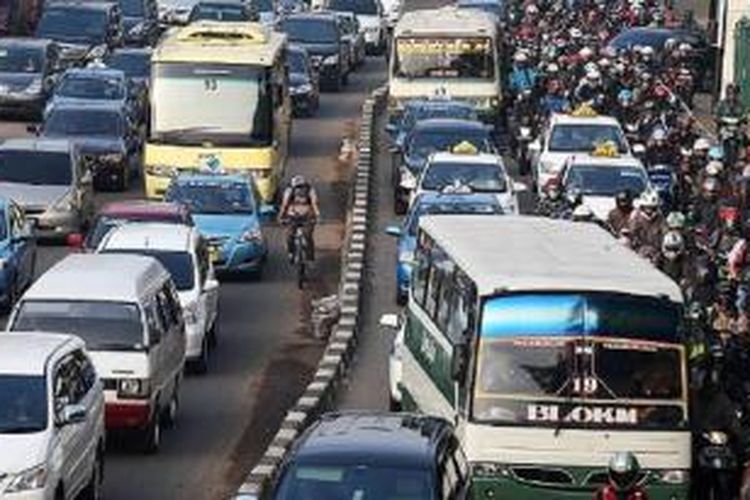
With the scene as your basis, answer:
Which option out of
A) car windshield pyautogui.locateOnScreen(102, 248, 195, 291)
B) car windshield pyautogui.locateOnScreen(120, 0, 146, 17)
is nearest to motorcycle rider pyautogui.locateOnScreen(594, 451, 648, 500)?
car windshield pyautogui.locateOnScreen(102, 248, 195, 291)

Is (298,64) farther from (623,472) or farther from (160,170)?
(623,472)

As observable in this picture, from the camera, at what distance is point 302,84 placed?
60625mm

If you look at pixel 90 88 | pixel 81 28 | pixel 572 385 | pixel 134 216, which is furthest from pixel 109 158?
pixel 572 385

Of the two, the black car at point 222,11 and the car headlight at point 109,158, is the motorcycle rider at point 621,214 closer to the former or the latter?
the car headlight at point 109,158

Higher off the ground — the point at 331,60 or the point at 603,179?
the point at 603,179

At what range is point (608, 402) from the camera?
21031 mm

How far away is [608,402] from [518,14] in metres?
52.4

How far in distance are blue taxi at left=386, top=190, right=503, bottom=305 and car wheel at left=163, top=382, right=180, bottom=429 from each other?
22.0ft

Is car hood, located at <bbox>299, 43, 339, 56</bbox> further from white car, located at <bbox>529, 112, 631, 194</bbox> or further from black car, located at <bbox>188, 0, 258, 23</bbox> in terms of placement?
white car, located at <bbox>529, 112, 631, 194</bbox>

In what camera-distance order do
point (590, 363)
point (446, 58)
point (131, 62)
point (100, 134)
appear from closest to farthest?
1. point (590, 363)
2. point (100, 134)
3. point (446, 58)
4. point (131, 62)

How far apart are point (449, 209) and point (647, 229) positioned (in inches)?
207

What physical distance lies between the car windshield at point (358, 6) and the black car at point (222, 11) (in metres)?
4.15

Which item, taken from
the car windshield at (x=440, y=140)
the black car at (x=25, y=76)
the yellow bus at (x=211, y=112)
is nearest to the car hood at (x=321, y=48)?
the black car at (x=25, y=76)

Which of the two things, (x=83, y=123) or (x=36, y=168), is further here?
(x=83, y=123)
